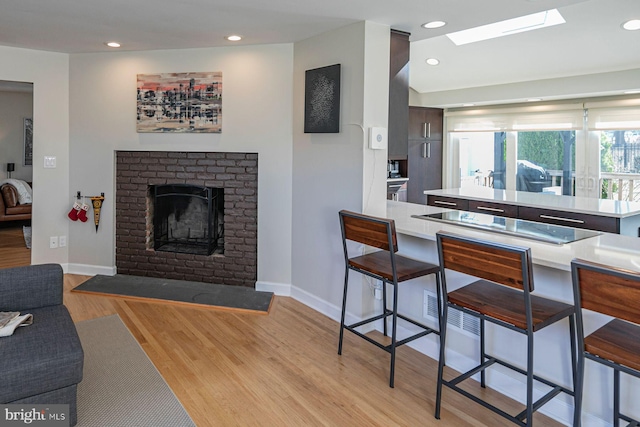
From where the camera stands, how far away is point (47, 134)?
4.51 metres

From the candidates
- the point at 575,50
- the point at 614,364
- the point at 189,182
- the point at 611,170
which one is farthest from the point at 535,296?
the point at 611,170

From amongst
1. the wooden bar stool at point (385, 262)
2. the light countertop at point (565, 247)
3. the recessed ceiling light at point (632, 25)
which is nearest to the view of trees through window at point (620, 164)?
the recessed ceiling light at point (632, 25)

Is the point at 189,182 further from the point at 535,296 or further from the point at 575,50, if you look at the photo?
the point at 575,50

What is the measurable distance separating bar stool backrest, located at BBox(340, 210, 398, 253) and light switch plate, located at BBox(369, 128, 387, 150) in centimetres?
68

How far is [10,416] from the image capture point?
1.97 m

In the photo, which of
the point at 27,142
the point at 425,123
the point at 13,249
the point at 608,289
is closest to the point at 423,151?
the point at 425,123

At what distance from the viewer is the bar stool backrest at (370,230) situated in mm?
2512

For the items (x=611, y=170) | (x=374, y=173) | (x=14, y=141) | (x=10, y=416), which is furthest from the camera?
(x=14, y=141)

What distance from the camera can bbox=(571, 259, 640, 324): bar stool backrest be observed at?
1.49 metres

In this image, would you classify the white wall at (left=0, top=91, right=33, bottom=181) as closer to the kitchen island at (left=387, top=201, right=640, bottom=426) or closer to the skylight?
the skylight

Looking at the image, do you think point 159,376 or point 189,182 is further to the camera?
point 189,182

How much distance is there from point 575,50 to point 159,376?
15.9 feet

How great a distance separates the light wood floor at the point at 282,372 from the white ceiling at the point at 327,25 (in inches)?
88.3

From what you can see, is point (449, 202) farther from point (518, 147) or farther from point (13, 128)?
point (13, 128)
